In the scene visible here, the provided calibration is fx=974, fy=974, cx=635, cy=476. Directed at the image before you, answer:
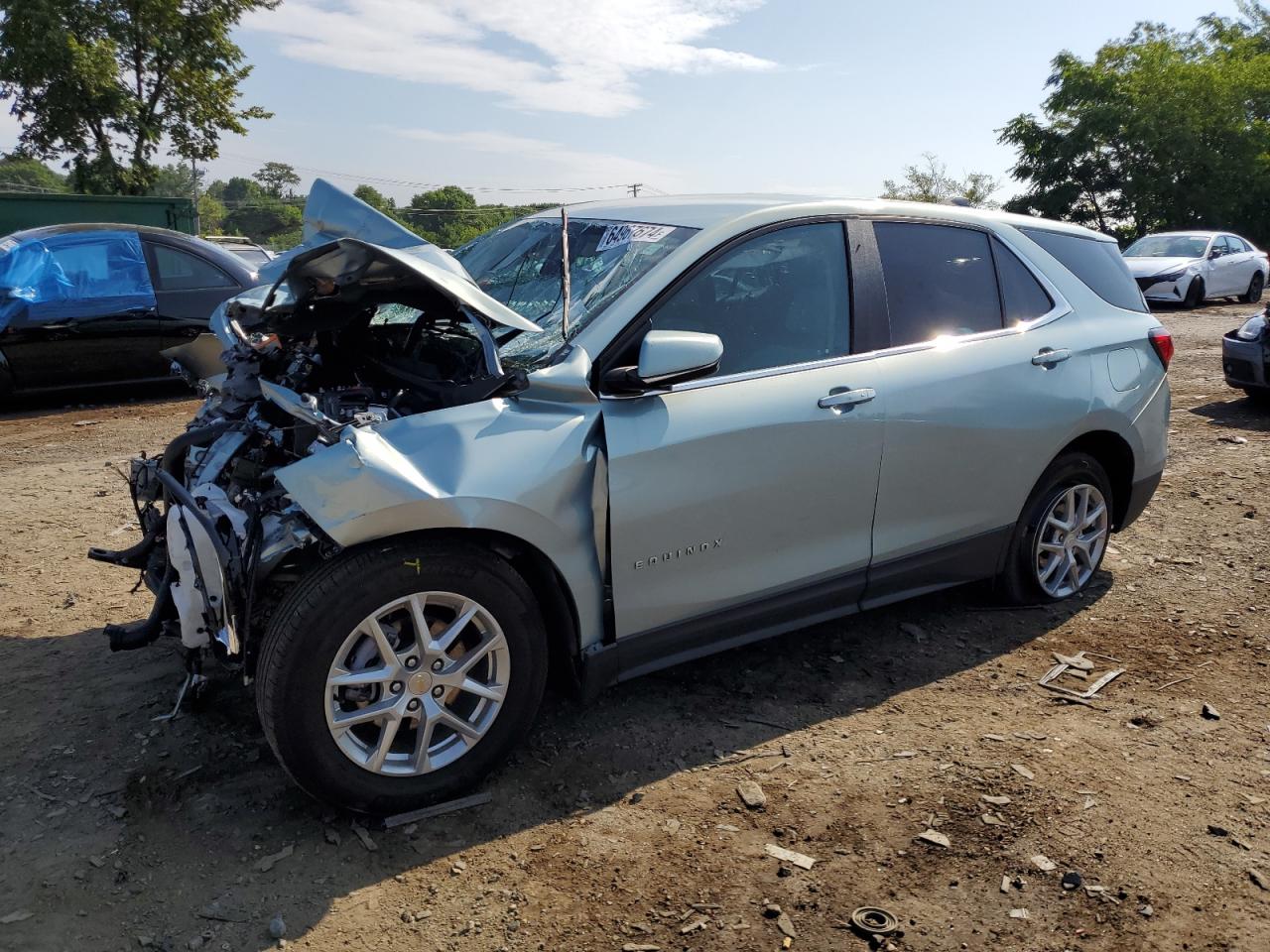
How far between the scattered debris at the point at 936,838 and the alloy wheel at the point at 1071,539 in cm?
189

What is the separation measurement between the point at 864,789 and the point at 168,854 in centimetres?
212

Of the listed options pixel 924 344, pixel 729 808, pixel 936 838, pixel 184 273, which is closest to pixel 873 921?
pixel 936 838

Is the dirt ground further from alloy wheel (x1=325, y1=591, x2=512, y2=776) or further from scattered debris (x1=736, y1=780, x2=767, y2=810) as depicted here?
alloy wheel (x1=325, y1=591, x2=512, y2=776)

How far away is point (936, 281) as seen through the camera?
3.99 meters

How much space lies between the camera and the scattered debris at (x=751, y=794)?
10.2 feet

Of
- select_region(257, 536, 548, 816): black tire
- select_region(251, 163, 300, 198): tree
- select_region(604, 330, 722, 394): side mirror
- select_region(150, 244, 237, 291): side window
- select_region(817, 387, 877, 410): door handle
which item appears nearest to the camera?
select_region(257, 536, 548, 816): black tire

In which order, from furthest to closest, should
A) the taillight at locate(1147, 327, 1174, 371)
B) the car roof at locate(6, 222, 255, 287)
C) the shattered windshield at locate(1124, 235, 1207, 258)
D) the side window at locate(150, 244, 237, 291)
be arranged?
the shattered windshield at locate(1124, 235, 1207, 258) → the side window at locate(150, 244, 237, 291) → the car roof at locate(6, 222, 255, 287) → the taillight at locate(1147, 327, 1174, 371)

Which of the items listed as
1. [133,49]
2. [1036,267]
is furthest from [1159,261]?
[133,49]

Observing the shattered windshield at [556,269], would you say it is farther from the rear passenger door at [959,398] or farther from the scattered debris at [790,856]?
the scattered debris at [790,856]

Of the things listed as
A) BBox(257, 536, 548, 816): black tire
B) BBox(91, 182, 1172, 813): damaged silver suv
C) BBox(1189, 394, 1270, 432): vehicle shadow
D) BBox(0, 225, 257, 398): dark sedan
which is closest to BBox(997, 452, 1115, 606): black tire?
BBox(91, 182, 1172, 813): damaged silver suv

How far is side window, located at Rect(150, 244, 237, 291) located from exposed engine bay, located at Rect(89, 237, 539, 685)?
17.3 feet

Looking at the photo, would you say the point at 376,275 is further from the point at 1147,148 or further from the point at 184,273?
the point at 1147,148

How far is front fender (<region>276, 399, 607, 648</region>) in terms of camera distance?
2.71 m

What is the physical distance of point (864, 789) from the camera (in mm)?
3186
